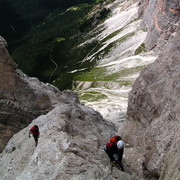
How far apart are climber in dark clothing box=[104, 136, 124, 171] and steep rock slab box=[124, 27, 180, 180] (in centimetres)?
231

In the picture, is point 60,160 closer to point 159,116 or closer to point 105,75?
point 159,116

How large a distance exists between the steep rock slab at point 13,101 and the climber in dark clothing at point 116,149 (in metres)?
18.0

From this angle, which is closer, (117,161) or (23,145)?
(117,161)

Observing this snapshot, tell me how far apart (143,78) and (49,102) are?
1757cm

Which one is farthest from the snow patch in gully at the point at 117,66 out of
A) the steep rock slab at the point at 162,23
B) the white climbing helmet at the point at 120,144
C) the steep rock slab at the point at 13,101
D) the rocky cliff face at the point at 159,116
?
the white climbing helmet at the point at 120,144

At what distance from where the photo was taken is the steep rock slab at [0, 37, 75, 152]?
32062 millimetres

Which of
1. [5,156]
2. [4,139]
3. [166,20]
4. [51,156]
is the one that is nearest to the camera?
[51,156]

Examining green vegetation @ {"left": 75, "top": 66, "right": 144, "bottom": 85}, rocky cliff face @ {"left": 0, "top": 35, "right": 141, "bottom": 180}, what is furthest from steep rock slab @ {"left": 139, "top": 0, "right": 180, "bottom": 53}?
rocky cliff face @ {"left": 0, "top": 35, "right": 141, "bottom": 180}

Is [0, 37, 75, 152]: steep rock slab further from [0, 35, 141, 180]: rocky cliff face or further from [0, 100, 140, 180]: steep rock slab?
[0, 100, 140, 180]: steep rock slab

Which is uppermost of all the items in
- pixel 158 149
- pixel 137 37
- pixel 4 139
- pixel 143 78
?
pixel 143 78

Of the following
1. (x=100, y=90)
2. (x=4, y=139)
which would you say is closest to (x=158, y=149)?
(x=4, y=139)

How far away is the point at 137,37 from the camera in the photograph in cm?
15012

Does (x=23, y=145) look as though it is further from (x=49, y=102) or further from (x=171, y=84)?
(x=171, y=84)

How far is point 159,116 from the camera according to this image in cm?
1972
